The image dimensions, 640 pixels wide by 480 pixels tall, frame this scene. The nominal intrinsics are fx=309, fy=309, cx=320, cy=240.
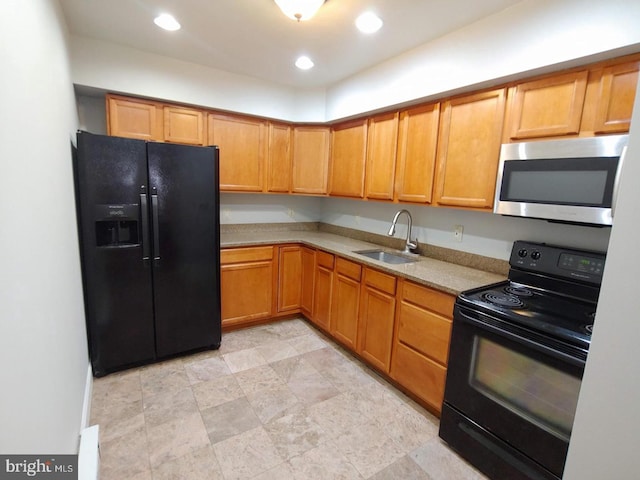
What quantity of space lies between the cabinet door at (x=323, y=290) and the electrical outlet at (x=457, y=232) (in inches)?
42.0

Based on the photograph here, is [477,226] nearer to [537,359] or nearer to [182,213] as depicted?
[537,359]

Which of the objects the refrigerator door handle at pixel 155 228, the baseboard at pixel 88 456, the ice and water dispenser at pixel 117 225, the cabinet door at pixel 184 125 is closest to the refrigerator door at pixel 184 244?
the refrigerator door handle at pixel 155 228

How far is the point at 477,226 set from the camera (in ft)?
7.63

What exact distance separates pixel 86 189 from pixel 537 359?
2793mm

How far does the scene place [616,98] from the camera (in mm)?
1477

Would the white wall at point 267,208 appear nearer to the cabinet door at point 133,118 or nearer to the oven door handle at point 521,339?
the cabinet door at point 133,118

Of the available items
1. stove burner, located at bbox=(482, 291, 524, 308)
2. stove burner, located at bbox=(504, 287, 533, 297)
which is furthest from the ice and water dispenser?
stove burner, located at bbox=(504, 287, 533, 297)

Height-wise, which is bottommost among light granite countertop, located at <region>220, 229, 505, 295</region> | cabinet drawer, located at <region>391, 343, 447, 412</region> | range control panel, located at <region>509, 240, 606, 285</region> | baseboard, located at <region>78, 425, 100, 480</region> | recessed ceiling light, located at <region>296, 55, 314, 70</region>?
baseboard, located at <region>78, 425, 100, 480</region>

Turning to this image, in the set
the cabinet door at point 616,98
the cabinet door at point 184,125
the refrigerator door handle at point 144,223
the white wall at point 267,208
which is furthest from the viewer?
the white wall at point 267,208

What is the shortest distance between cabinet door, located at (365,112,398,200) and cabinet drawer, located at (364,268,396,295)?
70cm

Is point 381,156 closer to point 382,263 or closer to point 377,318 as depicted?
point 382,263

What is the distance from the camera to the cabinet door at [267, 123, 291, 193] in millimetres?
3312

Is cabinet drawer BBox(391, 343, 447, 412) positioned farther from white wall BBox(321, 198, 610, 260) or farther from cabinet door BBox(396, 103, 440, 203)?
cabinet door BBox(396, 103, 440, 203)

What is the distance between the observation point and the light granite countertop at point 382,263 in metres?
1.96
